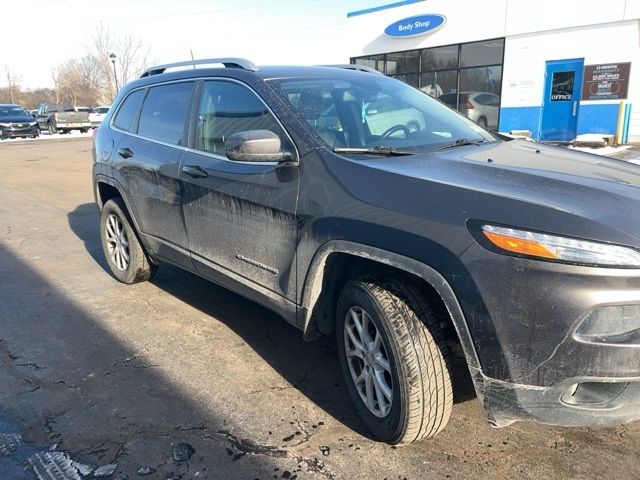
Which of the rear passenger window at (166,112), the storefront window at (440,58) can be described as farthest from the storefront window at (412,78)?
the rear passenger window at (166,112)

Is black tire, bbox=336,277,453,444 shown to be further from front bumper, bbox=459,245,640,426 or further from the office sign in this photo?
the office sign

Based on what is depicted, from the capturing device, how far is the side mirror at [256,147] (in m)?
2.76

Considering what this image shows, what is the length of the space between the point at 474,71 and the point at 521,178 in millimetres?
16030

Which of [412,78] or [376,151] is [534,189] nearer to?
[376,151]

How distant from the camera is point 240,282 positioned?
11.0 feet

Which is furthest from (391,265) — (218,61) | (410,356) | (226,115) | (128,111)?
(128,111)

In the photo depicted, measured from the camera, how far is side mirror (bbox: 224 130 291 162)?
276cm

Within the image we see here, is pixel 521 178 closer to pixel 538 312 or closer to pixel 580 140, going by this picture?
pixel 538 312

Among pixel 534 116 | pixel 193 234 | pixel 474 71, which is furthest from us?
pixel 474 71

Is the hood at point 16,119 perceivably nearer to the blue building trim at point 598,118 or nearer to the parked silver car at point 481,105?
the parked silver car at point 481,105

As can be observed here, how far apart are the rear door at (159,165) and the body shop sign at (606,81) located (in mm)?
13548

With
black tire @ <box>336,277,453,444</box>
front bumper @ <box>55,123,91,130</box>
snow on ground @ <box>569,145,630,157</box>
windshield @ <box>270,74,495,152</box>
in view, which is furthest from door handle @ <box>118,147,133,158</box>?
front bumper @ <box>55,123,91,130</box>

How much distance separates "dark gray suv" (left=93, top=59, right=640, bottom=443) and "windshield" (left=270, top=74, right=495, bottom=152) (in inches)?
0.6

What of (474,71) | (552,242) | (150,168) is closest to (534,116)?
(474,71)
